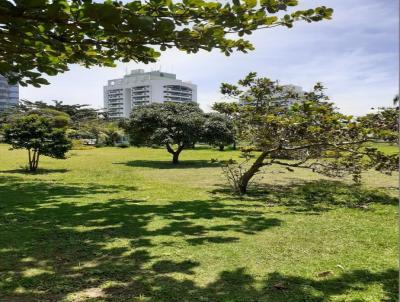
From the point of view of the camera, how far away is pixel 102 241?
7.04 m

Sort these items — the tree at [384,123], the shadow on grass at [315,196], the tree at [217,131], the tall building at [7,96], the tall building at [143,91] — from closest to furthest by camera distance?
1. the tree at [384,123]
2. the shadow on grass at [315,196]
3. the tree at [217,131]
4. the tall building at [7,96]
5. the tall building at [143,91]

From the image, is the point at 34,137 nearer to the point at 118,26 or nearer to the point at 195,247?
the point at 195,247

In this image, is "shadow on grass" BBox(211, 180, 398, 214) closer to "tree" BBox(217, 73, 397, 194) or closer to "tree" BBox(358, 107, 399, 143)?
"tree" BBox(217, 73, 397, 194)

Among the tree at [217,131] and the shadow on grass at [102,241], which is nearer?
the shadow on grass at [102,241]

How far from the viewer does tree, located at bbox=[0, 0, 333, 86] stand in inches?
162

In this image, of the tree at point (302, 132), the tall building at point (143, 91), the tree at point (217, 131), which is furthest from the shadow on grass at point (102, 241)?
the tall building at point (143, 91)

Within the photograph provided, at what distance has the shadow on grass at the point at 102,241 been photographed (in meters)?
4.86

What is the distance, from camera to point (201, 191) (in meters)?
14.2

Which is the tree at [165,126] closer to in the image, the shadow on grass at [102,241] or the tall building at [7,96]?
the shadow on grass at [102,241]

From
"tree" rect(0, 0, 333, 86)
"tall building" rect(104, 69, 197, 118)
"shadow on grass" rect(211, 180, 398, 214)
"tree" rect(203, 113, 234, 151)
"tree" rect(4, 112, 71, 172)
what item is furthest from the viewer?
"tall building" rect(104, 69, 197, 118)

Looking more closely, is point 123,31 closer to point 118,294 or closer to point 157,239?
point 118,294

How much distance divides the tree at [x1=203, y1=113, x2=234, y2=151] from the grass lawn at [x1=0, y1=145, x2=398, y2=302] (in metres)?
13.8

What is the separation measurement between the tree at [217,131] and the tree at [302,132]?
1192 centimetres

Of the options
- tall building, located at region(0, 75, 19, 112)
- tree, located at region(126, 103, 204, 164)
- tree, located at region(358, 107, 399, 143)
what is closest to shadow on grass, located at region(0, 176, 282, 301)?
tree, located at region(358, 107, 399, 143)
